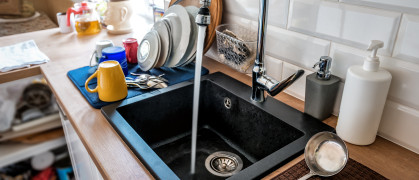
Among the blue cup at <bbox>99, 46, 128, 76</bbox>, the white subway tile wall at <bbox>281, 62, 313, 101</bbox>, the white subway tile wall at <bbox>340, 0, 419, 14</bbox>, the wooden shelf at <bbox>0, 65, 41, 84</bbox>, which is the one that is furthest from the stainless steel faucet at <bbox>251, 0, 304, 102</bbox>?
the wooden shelf at <bbox>0, 65, 41, 84</bbox>

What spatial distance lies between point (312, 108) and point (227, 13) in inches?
20.7

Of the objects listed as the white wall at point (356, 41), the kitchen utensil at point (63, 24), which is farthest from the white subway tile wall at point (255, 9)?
the kitchen utensil at point (63, 24)

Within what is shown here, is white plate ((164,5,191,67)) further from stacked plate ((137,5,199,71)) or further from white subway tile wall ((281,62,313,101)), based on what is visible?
white subway tile wall ((281,62,313,101))

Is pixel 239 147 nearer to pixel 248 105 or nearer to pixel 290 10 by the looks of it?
pixel 248 105

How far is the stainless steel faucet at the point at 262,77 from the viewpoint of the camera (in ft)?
2.76

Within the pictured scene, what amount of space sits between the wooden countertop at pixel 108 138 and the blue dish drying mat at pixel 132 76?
2 cm

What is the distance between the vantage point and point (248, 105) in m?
0.98

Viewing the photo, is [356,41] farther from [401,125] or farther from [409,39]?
[401,125]

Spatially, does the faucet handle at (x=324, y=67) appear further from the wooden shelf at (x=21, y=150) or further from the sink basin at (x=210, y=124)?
the wooden shelf at (x=21, y=150)

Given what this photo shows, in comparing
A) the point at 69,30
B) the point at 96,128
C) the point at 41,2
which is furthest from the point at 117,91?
the point at 41,2

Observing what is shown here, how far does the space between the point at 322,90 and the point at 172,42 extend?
609 millimetres

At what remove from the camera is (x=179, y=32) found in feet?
3.90

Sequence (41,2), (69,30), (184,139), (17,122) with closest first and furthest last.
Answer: (184,139), (69,30), (17,122), (41,2)

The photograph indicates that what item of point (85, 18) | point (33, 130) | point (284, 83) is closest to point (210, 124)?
point (284, 83)
